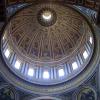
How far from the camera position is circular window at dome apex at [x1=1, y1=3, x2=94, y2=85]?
2016 centimetres

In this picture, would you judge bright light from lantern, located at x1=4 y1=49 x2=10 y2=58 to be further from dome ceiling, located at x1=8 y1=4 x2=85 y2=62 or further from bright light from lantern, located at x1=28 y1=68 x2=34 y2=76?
bright light from lantern, located at x1=28 y1=68 x2=34 y2=76

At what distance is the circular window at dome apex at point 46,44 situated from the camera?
20156mm

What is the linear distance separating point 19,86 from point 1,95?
1198mm

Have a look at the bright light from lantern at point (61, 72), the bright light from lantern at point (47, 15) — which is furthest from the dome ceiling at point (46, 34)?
the bright light from lantern at point (61, 72)

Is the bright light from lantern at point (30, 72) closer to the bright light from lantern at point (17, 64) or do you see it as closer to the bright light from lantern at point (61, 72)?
the bright light from lantern at point (17, 64)

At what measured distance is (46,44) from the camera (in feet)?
73.7

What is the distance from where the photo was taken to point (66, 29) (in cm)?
2212

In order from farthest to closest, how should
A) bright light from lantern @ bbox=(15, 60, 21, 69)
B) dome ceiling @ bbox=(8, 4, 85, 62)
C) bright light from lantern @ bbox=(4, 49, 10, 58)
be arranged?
dome ceiling @ bbox=(8, 4, 85, 62)
bright light from lantern @ bbox=(15, 60, 21, 69)
bright light from lantern @ bbox=(4, 49, 10, 58)

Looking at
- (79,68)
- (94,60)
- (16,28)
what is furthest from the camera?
(16,28)

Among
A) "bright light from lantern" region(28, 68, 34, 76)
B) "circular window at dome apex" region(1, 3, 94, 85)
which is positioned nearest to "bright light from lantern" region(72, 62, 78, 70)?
"circular window at dome apex" region(1, 3, 94, 85)

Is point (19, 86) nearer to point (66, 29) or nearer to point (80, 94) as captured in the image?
point (80, 94)

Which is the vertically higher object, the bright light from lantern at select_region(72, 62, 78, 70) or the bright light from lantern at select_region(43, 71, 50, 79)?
the bright light from lantern at select_region(72, 62, 78, 70)

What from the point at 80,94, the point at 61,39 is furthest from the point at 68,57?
the point at 80,94

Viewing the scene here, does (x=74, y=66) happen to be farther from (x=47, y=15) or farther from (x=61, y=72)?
(x=47, y=15)
